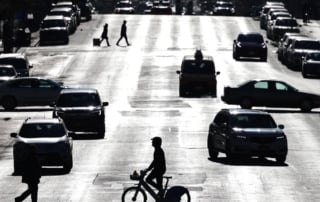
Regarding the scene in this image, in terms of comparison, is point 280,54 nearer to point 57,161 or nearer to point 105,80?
point 105,80

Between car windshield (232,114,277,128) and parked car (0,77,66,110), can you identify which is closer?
car windshield (232,114,277,128)

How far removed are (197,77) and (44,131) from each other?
79.6ft

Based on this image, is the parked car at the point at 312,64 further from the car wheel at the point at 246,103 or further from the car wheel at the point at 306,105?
the car wheel at the point at 246,103

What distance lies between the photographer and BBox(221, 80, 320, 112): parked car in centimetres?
5481

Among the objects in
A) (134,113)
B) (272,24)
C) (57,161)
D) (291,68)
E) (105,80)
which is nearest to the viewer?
(57,161)

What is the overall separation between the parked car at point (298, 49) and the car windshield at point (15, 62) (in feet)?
52.5

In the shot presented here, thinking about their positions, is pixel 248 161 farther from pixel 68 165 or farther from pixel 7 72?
pixel 7 72

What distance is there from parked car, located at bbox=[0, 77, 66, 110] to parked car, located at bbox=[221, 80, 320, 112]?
7.46 m

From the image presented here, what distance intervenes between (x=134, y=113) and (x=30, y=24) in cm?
4648

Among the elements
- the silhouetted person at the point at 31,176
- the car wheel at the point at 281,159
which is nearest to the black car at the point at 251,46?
the car wheel at the point at 281,159

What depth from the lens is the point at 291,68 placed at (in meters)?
73.5

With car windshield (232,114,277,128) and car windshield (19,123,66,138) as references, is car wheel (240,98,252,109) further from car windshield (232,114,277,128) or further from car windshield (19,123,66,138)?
car windshield (19,123,66,138)

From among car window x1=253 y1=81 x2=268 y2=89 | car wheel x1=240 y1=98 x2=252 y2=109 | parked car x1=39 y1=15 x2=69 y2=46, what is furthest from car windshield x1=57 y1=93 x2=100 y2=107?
parked car x1=39 y1=15 x2=69 y2=46

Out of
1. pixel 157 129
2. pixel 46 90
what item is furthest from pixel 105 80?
pixel 157 129
